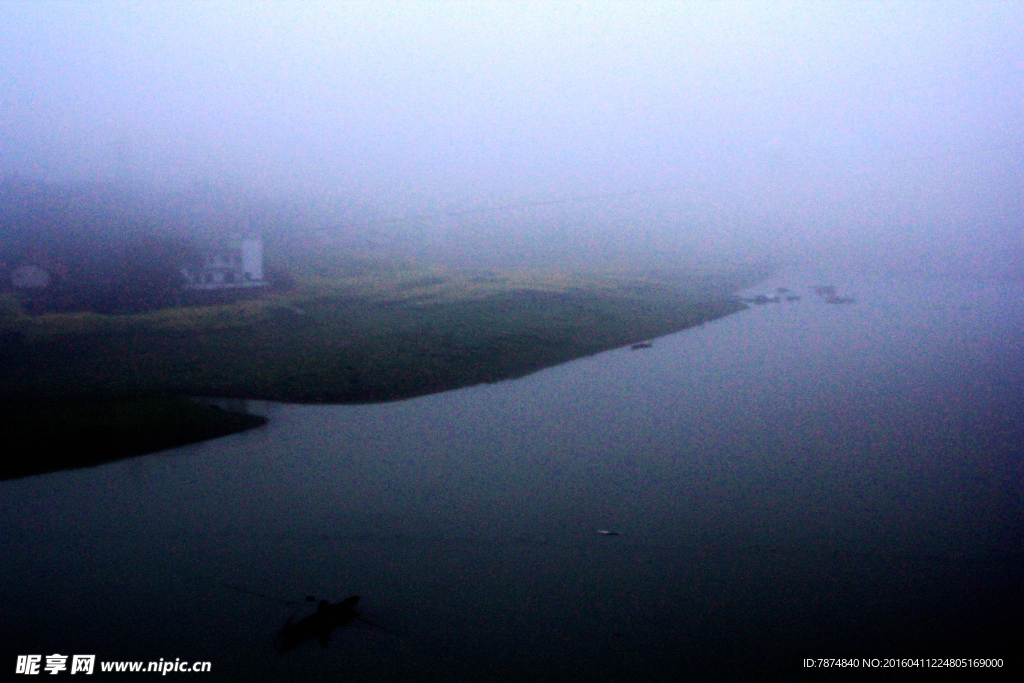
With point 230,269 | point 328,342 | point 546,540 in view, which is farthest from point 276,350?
point 546,540

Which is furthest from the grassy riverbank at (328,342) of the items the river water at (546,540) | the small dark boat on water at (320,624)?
the small dark boat on water at (320,624)

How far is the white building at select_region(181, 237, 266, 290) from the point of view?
396 inches

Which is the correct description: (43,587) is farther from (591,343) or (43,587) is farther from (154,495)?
(591,343)

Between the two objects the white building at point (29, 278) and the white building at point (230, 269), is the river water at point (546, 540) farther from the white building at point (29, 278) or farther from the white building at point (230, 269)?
the white building at point (29, 278)

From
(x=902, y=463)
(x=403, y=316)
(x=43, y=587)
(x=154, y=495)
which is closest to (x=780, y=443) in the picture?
(x=902, y=463)

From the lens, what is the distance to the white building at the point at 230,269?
10070 millimetres

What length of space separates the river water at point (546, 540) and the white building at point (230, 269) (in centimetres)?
335

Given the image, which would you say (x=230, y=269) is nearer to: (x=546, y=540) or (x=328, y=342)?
(x=328, y=342)

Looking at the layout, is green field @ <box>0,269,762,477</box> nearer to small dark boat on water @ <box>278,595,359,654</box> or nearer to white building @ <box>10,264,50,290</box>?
white building @ <box>10,264,50,290</box>

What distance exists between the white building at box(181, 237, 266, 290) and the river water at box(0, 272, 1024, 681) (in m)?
3.35

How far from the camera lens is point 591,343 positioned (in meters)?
11.0

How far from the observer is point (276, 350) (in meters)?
8.94

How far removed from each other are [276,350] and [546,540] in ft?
17.6

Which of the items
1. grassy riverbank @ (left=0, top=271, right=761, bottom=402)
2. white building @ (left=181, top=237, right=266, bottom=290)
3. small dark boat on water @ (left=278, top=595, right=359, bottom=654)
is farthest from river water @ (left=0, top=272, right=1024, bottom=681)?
white building @ (left=181, top=237, right=266, bottom=290)
